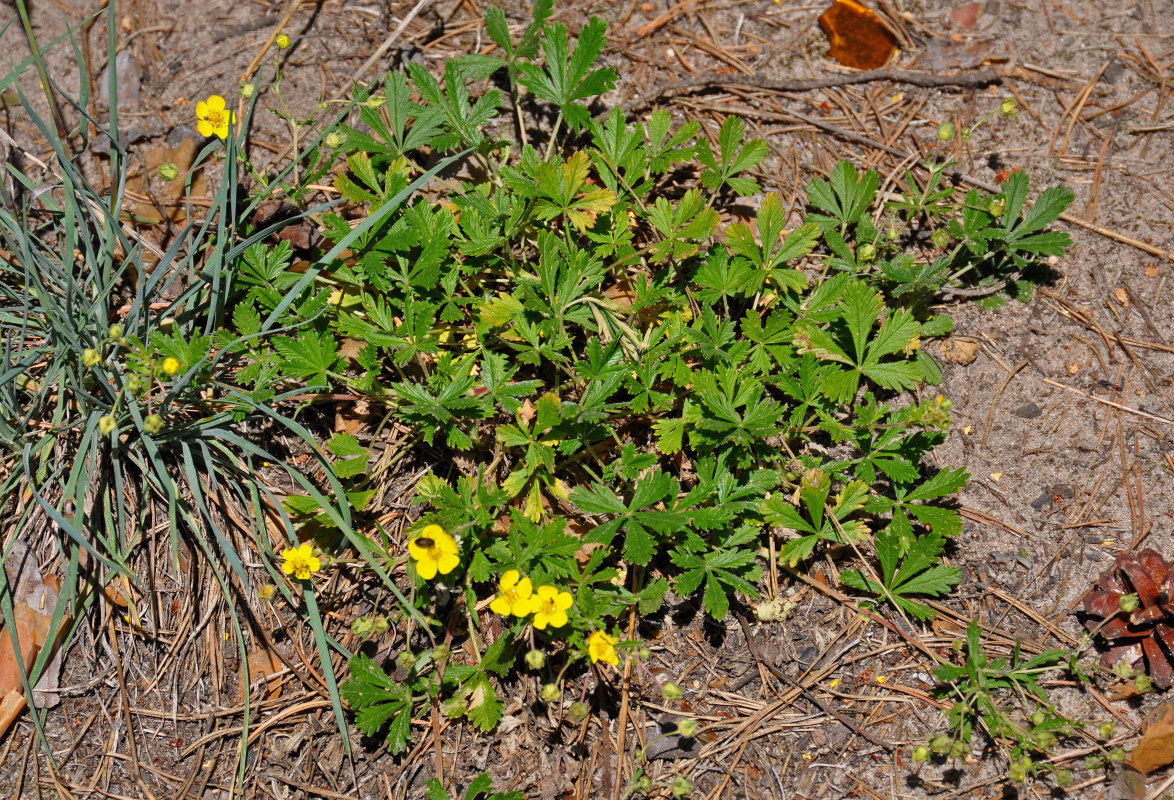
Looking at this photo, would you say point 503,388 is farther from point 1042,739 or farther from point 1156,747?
point 1156,747

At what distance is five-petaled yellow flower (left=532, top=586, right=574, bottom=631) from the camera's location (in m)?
2.11

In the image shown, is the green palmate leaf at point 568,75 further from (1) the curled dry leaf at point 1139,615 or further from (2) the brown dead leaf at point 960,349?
(1) the curled dry leaf at point 1139,615

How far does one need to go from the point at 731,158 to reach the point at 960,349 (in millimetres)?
1103

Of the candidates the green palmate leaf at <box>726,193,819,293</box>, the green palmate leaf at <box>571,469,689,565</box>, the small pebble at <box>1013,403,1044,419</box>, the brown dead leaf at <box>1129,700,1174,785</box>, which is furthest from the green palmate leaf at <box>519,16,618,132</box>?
the brown dead leaf at <box>1129,700,1174,785</box>

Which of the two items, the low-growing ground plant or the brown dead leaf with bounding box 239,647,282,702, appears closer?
the low-growing ground plant

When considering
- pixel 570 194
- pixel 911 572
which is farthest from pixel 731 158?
pixel 911 572

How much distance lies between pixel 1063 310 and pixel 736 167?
135 centimetres

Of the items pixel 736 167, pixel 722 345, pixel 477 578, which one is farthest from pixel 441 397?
pixel 736 167

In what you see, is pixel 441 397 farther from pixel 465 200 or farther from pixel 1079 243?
pixel 1079 243

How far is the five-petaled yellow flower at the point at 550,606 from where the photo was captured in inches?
83.1

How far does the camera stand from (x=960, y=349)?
2752mm

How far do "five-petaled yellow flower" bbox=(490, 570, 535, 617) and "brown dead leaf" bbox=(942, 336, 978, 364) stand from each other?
1774 millimetres

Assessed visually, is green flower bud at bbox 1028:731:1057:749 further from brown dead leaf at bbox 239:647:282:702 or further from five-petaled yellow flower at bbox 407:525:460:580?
brown dead leaf at bbox 239:647:282:702

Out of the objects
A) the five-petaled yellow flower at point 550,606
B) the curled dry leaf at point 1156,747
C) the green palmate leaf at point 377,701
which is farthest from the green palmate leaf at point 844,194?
the green palmate leaf at point 377,701
